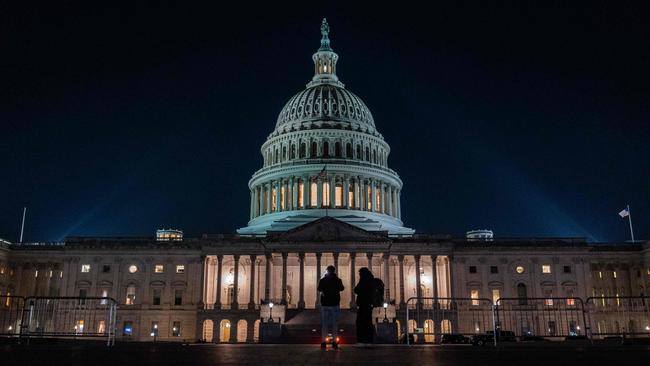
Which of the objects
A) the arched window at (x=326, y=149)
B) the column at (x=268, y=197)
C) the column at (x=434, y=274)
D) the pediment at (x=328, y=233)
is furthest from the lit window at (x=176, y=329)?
the arched window at (x=326, y=149)

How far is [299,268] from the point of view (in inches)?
3312

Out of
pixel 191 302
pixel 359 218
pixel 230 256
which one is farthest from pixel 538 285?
pixel 191 302

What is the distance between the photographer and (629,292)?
299 feet

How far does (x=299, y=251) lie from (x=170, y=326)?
21.7m

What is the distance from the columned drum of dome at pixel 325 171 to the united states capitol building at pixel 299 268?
368 mm

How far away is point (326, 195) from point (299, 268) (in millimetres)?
18656

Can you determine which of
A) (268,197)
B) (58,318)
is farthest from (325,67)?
(58,318)

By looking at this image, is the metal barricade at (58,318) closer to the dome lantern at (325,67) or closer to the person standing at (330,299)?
the person standing at (330,299)

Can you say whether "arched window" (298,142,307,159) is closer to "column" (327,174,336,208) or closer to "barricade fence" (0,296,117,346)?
"column" (327,174,336,208)

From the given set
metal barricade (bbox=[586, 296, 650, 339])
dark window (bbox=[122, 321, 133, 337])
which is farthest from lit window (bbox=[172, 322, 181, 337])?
metal barricade (bbox=[586, 296, 650, 339])

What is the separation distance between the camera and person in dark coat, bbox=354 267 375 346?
70.4 ft

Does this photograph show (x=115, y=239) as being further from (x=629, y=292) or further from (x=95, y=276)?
(x=629, y=292)

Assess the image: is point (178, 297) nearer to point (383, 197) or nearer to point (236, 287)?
point (236, 287)

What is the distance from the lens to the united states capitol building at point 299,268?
80.7m
